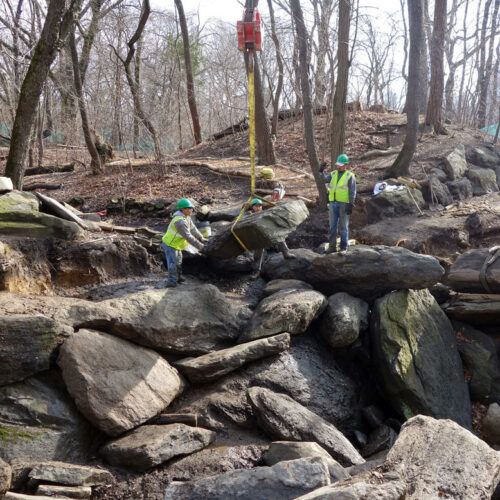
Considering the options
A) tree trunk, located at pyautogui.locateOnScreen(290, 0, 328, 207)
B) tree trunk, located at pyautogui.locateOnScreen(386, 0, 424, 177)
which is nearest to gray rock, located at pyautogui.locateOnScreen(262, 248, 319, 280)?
tree trunk, located at pyautogui.locateOnScreen(290, 0, 328, 207)

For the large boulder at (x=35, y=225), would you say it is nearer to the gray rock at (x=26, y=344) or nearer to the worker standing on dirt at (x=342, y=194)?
the gray rock at (x=26, y=344)

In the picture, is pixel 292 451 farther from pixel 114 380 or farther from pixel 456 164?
pixel 456 164

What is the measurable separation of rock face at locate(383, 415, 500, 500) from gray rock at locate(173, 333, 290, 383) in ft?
8.07

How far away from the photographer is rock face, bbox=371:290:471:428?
7566 mm

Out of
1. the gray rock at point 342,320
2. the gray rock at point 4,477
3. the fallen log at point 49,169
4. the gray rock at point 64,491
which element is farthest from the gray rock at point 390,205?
the fallen log at point 49,169

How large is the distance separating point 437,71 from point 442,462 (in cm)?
1819

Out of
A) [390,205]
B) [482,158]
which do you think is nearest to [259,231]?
[390,205]

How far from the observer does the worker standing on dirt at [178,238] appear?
784 centimetres

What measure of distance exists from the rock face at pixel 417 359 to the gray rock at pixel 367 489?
4.15 meters

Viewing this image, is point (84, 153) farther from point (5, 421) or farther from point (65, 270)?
point (5, 421)

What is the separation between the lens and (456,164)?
16.0m

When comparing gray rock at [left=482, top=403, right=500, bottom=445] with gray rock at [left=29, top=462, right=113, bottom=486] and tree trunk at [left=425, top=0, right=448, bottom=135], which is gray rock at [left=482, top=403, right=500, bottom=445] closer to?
gray rock at [left=29, top=462, right=113, bottom=486]

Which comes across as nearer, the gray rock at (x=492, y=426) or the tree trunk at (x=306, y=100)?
the gray rock at (x=492, y=426)

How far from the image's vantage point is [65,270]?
306 inches
